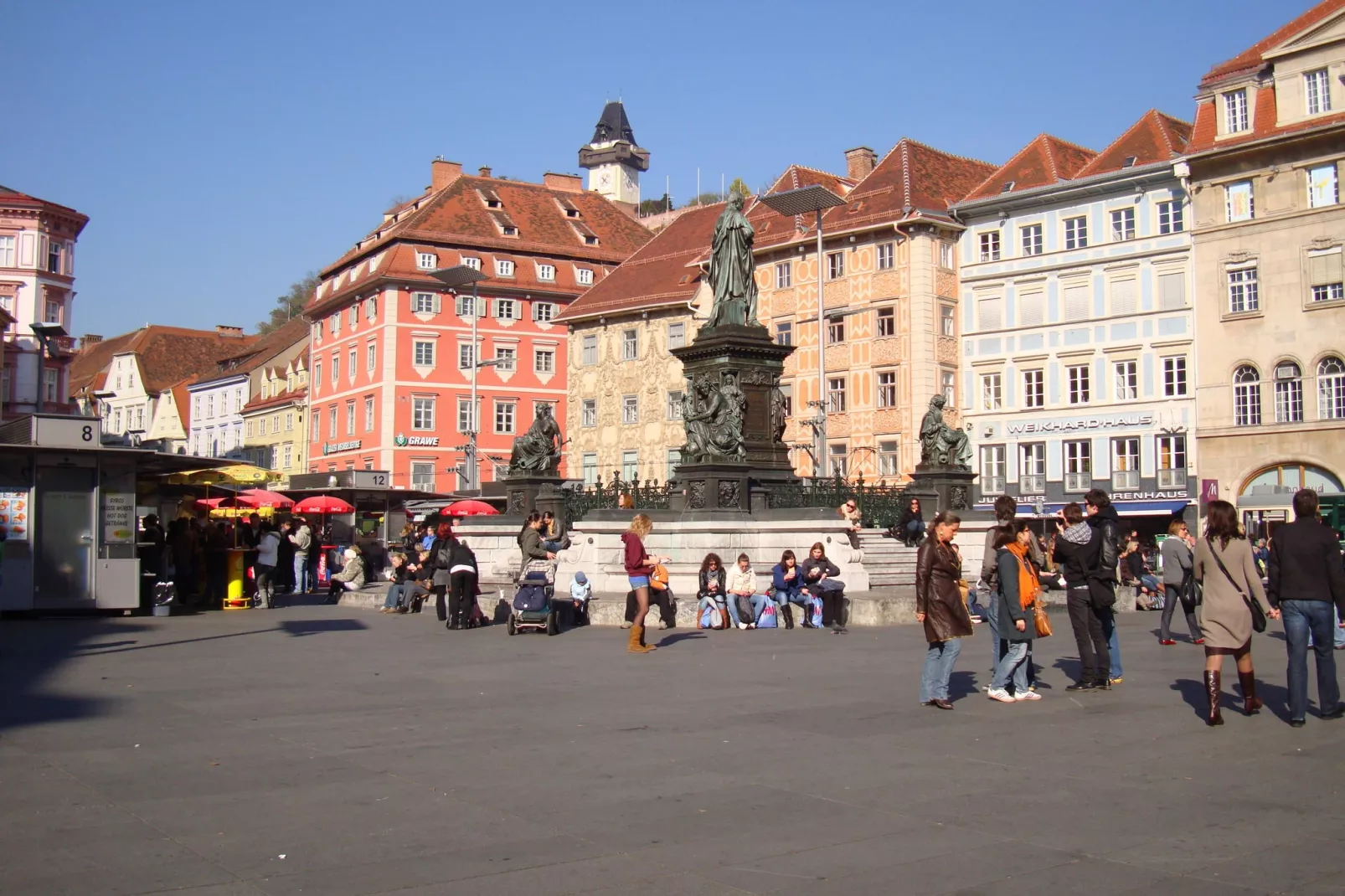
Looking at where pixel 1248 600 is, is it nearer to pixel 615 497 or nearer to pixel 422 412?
pixel 615 497

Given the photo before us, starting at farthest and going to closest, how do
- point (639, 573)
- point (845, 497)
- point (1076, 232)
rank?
point (1076, 232) → point (845, 497) → point (639, 573)

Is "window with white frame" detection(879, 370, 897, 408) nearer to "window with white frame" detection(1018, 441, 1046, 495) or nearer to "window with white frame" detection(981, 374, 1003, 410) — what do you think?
"window with white frame" detection(981, 374, 1003, 410)

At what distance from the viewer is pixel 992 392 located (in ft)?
193

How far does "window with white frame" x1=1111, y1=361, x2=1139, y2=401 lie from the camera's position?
177 feet

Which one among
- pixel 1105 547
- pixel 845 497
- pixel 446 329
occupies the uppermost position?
pixel 446 329

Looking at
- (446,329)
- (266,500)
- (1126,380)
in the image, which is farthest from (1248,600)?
(446,329)

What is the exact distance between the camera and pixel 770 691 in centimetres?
1262

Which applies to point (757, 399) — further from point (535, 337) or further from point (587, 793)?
point (535, 337)

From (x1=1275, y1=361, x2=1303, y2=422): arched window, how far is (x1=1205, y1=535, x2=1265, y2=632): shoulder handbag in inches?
1607

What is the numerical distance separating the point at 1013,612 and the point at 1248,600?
1.88 m

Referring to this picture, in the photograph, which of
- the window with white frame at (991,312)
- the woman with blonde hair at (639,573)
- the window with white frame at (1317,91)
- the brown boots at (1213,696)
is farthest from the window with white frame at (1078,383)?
the brown boots at (1213,696)

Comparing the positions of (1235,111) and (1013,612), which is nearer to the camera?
(1013,612)

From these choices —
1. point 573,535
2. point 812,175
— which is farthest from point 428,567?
point 812,175

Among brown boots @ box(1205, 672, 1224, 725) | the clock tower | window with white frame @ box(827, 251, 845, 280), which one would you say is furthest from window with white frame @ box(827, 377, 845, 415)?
the clock tower
